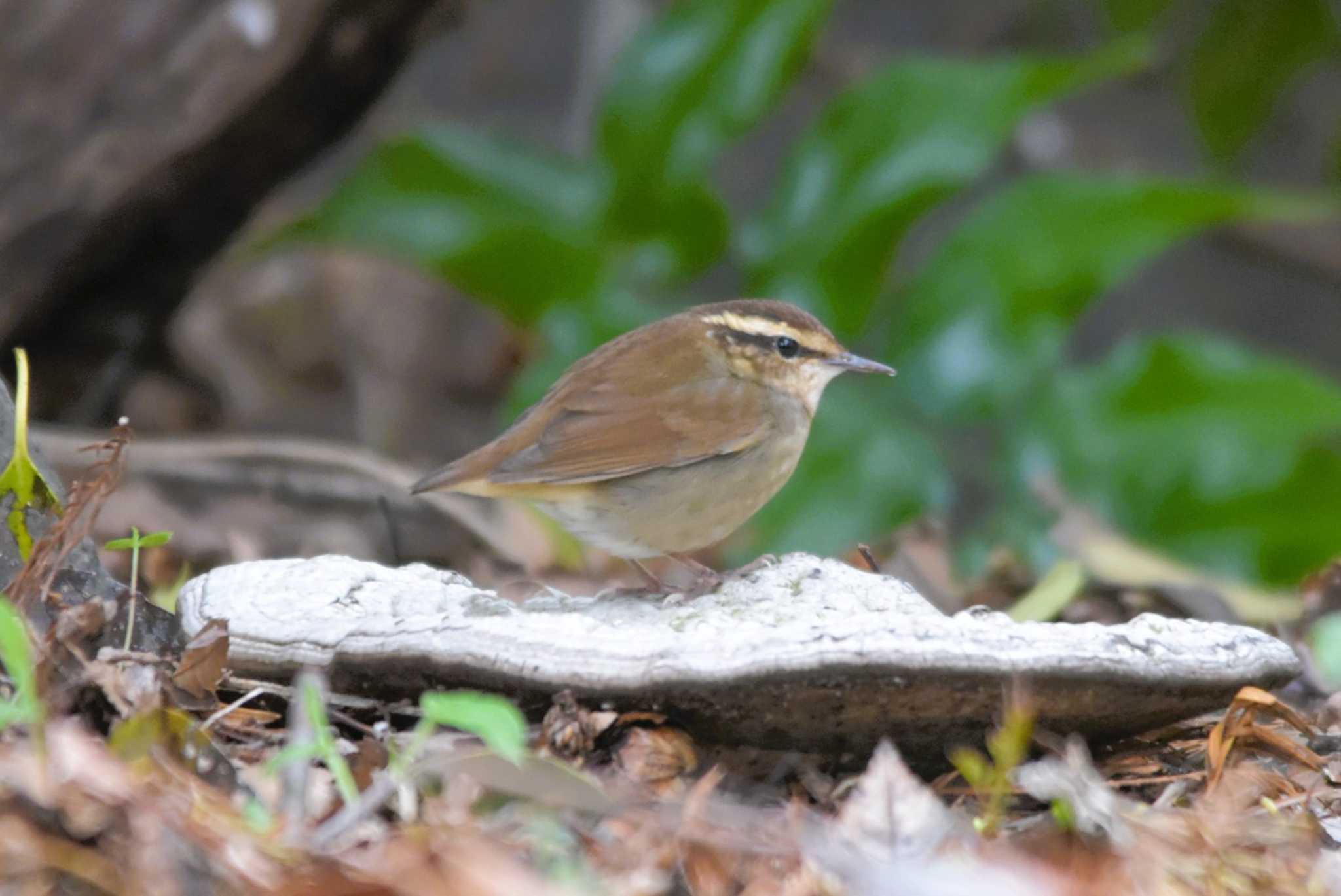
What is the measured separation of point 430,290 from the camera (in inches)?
356

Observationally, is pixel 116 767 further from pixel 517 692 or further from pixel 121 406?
pixel 121 406

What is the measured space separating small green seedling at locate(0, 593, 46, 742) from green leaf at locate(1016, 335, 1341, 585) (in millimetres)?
4865

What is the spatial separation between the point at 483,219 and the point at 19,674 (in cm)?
533

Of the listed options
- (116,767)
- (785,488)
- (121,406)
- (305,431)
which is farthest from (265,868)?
(305,431)

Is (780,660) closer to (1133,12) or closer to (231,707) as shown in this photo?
(231,707)

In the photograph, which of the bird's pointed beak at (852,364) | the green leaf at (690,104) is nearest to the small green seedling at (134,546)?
the bird's pointed beak at (852,364)

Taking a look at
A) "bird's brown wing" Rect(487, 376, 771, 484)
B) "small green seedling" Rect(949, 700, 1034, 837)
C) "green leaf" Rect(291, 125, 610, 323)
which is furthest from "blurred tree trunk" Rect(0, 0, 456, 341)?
"small green seedling" Rect(949, 700, 1034, 837)

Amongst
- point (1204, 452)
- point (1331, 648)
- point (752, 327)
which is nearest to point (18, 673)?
point (1331, 648)

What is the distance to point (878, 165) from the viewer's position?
21.8 feet

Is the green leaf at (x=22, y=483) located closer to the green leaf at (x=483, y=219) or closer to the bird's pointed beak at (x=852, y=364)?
the bird's pointed beak at (x=852, y=364)

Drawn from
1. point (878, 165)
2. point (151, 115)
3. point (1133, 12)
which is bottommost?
point (878, 165)

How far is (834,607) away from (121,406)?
488 centimetres

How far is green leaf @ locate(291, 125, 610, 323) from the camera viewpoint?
22.7 feet

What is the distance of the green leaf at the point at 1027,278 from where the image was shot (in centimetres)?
640
